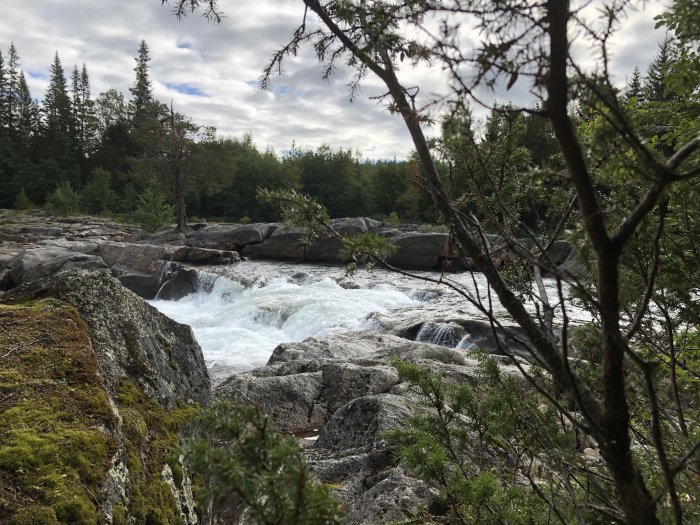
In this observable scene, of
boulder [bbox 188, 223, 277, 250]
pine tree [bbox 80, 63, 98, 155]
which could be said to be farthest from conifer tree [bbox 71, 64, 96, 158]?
boulder [bbox 188, 223, 277, 250]

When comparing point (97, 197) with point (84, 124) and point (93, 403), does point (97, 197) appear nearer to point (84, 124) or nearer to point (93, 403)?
point (84, 124)

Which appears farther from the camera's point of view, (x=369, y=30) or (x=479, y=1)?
(x=369, y=30)

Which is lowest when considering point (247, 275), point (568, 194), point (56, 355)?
point (247, 275)

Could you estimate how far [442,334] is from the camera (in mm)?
12891

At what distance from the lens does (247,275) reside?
923 inches

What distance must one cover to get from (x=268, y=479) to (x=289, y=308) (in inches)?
640

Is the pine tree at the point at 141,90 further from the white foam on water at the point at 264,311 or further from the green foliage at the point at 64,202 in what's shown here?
the white foam on water at the point at 264,311

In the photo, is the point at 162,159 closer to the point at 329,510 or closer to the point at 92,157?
the point at 92,157

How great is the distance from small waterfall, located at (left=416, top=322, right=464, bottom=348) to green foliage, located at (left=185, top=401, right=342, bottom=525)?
38.8 feet

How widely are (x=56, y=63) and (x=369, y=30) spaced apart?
78364 mm

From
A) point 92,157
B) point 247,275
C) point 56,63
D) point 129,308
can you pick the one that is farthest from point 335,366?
point 56,63

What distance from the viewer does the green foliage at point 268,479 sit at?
3.51 ft

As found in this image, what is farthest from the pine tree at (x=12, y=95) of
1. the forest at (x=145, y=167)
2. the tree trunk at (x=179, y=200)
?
the tree trunk at (x=179, y=200)

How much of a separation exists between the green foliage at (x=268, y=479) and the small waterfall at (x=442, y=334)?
38.8 ft
